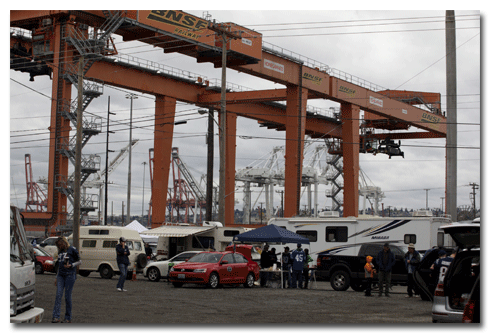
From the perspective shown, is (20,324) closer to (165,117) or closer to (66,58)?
(66,58)

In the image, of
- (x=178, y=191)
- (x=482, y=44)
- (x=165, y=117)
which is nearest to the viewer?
(x=482, y=44)

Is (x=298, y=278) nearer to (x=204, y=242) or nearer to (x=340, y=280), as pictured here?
(x=340, y=280)

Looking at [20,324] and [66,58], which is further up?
[66,58]

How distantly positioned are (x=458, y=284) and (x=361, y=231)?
1652 cm

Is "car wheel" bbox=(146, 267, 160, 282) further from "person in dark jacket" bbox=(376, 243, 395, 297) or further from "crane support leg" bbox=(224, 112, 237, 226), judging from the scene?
"crane support leg" bbox=(224, 112, 237, 226)

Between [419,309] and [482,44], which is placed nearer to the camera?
[482,44]

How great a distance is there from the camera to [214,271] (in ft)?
74.0

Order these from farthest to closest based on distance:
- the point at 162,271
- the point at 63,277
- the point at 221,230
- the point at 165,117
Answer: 1. the point at 165,117
2. the point at 221,230
3. the point at 162,271
4. the point at 63,277

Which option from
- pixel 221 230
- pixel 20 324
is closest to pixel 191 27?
pixel 221 230

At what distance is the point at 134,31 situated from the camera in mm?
30969

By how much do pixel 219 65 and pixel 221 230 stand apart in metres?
10.5

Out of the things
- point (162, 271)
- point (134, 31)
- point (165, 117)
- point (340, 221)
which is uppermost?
point (134, 31)

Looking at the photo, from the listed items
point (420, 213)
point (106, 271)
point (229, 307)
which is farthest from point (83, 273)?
point (420, 213)

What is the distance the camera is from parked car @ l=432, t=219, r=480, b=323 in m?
10.1
